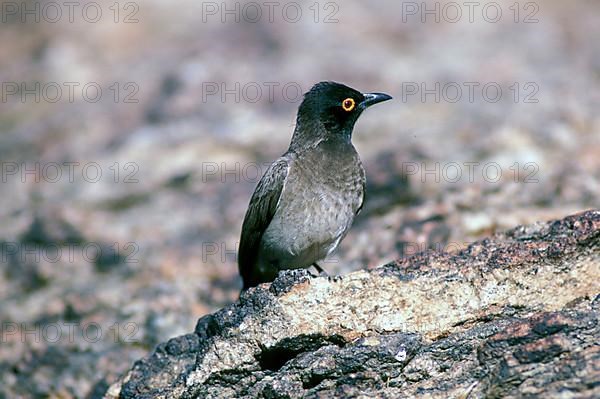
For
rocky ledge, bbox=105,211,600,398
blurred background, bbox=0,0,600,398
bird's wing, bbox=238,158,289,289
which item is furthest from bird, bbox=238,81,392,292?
rocky ledge, bbox=105,211,600,398

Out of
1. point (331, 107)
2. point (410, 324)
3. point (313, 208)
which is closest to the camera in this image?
point (410, 324)

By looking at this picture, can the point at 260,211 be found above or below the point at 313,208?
above

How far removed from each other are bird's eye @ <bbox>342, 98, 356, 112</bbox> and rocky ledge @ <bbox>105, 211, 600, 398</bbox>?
2.55 meters

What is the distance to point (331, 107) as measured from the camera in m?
8.91

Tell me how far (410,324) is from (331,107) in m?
3.29

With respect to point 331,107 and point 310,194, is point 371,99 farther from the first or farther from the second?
point 310,194

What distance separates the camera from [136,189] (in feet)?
44.2

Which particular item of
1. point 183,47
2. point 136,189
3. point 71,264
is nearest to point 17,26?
point 183,47

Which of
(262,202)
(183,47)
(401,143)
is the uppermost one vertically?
(183,47)

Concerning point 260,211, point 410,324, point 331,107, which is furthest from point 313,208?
point 410,324

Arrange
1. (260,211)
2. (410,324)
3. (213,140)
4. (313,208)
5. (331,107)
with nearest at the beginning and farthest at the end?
1. (410,324)
2. (313,208)
3. (260,211)
4. (331,107)
5. (213,140)

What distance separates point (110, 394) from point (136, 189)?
655 centimetres

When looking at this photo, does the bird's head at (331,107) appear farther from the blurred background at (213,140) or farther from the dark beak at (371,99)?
the blurred background at (213,140)

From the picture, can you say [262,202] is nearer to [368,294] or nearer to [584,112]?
[368,294]
